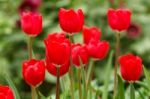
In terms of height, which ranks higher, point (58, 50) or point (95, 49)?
point (58, 50)

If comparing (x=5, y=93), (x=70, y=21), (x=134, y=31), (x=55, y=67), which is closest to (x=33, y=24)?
(x=70, y=21)

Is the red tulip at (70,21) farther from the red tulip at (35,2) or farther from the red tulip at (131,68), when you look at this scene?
the red tulip at (35,2)

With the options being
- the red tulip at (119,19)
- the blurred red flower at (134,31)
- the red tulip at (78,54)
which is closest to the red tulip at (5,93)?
the red tulip at (78,54)

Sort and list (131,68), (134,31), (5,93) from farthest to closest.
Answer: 1. (134,31)
2. (131,68)
3. (5,93)

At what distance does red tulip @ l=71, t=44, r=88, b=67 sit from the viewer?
1.82m

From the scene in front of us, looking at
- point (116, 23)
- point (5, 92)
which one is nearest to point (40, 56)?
point (116, 23)

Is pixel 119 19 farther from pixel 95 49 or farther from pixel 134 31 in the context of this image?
pixel 134 31

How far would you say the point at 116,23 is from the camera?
1.96 metres

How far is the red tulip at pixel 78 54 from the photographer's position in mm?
1818

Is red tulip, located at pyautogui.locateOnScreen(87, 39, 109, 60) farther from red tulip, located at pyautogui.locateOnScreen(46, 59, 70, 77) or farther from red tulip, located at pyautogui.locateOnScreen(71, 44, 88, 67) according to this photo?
red tulip, located at pyautogui.locateOnScreen(46, 59, 70, 77)

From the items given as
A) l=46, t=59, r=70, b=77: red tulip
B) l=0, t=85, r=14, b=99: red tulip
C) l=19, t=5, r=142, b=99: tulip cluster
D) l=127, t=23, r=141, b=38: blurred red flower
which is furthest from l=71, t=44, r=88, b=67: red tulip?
l=127, t=23, r=141, b=38: blurred red flower

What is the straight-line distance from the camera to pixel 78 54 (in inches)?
71.6

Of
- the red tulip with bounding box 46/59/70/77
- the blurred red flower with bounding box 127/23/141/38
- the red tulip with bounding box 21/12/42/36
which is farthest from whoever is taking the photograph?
the blurred red flower with bounding box 127/23/141/38

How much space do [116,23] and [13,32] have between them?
119 inches
